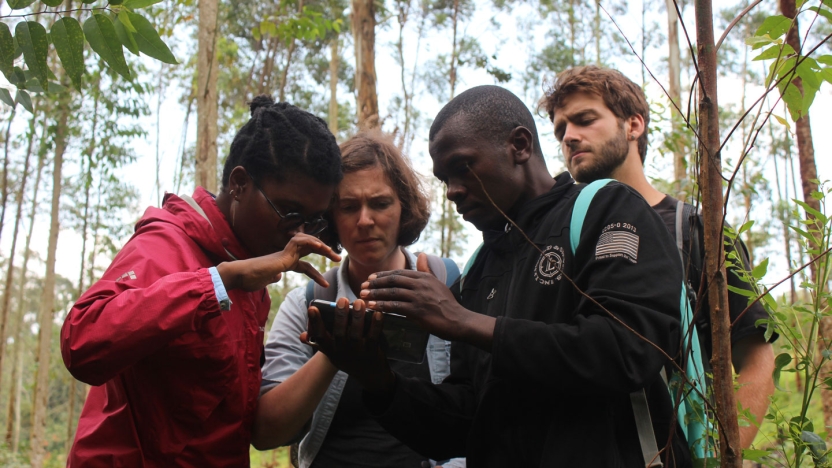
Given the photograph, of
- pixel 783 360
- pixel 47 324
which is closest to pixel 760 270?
pixel 783 360

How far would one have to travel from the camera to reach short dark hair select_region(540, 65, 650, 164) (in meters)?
2.84

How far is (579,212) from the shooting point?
1720 mm

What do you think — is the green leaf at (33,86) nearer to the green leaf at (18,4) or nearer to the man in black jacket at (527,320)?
the green leaf at (18,4)

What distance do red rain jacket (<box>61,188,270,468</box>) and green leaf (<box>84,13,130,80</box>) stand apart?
1.60 ft

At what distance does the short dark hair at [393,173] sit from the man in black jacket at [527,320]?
602 mm

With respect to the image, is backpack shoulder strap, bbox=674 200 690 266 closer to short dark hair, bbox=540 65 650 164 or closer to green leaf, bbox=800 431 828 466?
short dark hair, bbox=540 65 650 164

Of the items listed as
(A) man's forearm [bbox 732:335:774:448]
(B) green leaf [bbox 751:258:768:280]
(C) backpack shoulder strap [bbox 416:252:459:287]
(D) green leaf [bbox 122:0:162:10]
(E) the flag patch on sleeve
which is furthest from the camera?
(C) backpack shoulder strap [bbox 416:252:459:287]

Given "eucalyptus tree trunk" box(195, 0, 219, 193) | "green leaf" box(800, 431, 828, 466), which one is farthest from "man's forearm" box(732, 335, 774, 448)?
"eucalyptus tree trunk" box(195, 0, 219, 193)

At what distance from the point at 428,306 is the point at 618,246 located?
0.48 m

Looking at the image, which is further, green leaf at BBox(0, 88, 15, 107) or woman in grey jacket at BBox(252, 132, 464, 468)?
woman in grey jacket at BBox(252, 132, 464, 468)

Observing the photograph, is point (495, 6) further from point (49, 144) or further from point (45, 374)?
point (45, 374)

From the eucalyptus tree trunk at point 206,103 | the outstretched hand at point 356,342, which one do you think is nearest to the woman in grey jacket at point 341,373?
the outstretched hand at point 356,342

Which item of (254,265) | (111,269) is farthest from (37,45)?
(254,265)

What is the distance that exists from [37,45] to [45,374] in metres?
10.7
